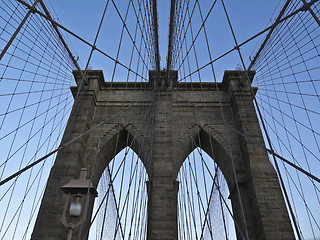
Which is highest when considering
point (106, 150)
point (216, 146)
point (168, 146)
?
point (216, 146)

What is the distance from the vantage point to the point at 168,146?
8.07 meters

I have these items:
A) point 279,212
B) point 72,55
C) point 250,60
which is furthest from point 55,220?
point 250,60

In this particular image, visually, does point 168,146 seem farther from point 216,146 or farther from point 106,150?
point 106,150

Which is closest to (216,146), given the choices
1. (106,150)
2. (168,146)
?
(168,146)

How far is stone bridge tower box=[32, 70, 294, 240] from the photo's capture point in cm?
650

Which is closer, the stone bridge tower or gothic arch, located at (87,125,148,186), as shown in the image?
the stone bridge tower

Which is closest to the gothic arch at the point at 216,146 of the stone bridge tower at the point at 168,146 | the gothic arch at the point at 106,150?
the stone bridge tower at the point at 168,146

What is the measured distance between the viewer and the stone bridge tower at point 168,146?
650cm

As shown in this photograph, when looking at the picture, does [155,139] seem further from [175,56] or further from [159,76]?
[175,56]

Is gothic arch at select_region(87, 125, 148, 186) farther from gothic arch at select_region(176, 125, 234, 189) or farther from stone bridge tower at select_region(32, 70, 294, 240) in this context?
gothic arch at select_region(176, 125, 234, 189)

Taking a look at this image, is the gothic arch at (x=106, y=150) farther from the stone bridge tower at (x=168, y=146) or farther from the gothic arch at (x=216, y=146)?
the gothic arch at (x=216, y=146)

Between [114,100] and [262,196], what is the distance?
6277 mm

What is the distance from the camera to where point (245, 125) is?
8375 mm

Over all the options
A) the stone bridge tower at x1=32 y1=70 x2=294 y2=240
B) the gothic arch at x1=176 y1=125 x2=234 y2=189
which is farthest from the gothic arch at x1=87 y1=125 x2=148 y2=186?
the gothic arch at x1=176 y1=125 x2=234 y2=189
